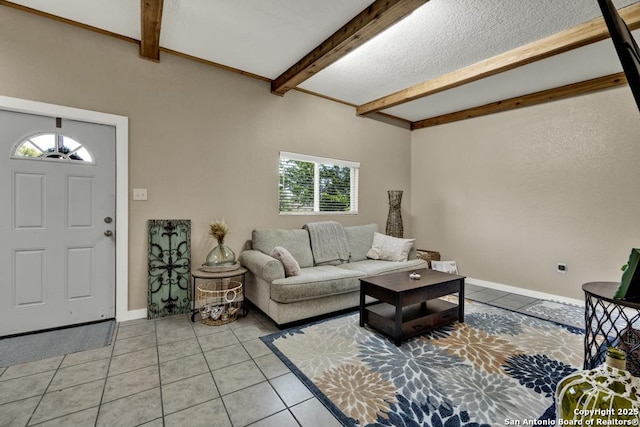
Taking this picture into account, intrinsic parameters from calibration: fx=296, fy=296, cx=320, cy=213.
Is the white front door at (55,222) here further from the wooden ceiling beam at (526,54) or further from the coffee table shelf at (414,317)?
the wooden ceiling beam at (526,54)

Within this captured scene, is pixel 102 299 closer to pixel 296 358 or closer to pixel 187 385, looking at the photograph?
pixel 187 385

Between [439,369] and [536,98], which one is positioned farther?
[536,98]

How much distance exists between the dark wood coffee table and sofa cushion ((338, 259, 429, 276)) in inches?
16.3

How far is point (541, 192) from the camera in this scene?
154 inches

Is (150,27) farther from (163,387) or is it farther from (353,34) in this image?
(163,387)

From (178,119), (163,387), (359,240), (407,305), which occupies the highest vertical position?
(178,119)

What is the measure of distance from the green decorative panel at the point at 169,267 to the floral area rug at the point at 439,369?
46.4 inches

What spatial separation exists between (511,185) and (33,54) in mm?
5503

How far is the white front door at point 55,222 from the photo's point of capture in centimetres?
253

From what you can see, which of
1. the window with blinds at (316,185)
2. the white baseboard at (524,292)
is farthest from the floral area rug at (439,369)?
the window with blinds at (316,185)

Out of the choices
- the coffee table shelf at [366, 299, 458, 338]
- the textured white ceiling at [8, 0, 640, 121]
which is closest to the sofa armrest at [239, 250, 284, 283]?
the coffee table shelf at [366, 299, 458, 338]

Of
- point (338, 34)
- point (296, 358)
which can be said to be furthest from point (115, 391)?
point (338, 34)

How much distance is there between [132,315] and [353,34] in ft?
11.1

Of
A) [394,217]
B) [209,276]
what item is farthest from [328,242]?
[209,276]
